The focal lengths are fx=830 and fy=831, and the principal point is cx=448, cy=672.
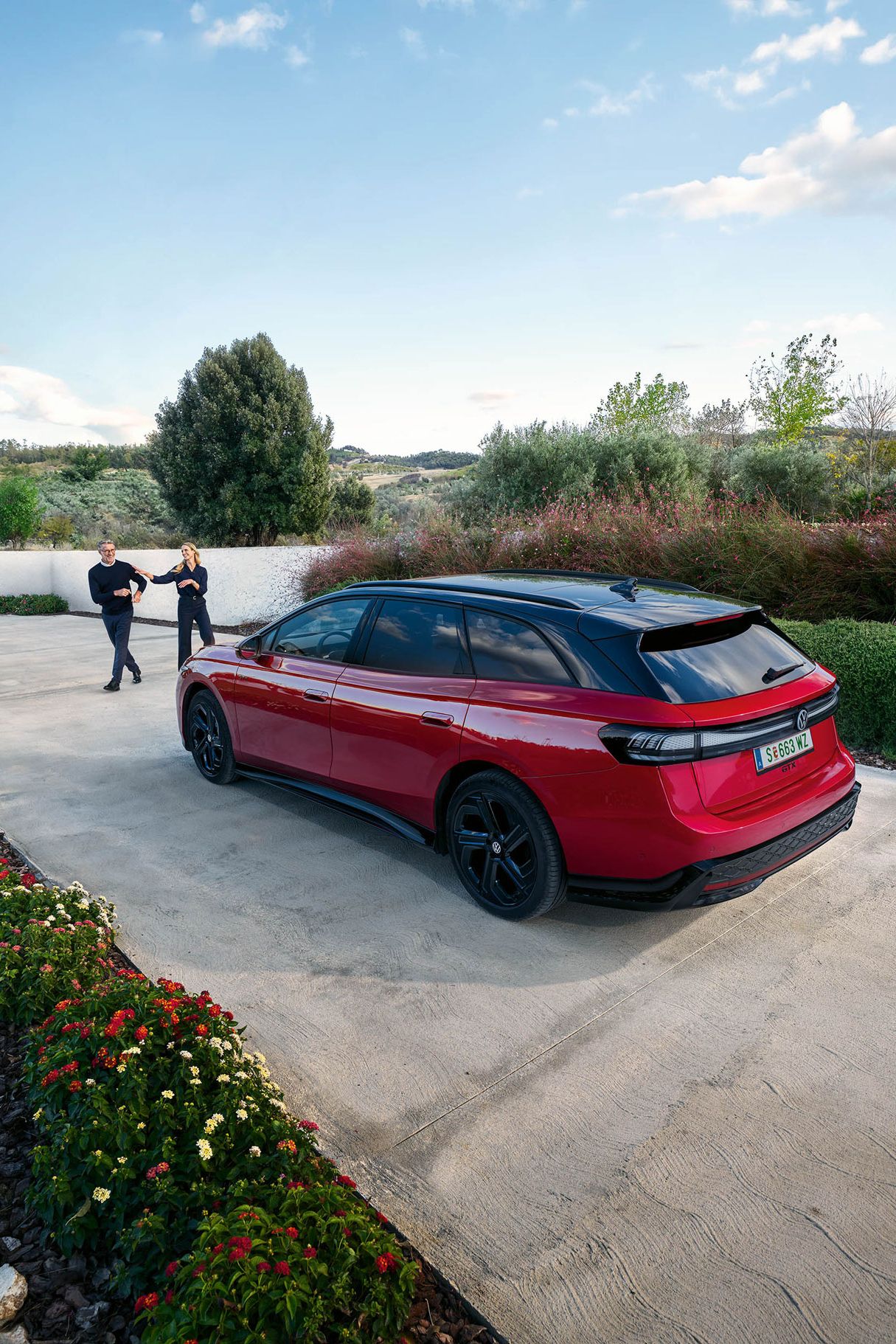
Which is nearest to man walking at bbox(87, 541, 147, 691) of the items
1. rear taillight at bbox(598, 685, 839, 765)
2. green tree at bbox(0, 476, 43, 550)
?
rear taillight at bbox(598, 685, 839, 765)

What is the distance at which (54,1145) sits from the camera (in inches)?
88.1

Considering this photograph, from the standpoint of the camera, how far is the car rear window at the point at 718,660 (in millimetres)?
3354

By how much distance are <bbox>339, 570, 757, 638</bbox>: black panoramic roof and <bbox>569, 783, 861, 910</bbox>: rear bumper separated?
99 cm

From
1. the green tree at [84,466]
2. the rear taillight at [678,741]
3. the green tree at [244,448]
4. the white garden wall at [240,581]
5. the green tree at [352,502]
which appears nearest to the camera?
the rear taillight at [678,741]

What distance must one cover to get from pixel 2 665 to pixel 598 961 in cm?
1101

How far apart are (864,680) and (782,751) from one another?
3187mm

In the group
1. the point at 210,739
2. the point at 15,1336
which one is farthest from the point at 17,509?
the point at 15,1336

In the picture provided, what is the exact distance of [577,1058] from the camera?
114 inches

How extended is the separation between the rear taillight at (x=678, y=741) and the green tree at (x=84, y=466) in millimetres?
52947

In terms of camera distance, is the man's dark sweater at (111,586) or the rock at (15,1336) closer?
the rock at (15,1336)

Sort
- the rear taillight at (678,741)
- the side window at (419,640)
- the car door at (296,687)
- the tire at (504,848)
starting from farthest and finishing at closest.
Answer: the car door at (296,687) → the side window at (419,640) → the tire at (504,848) → the rear taillight at (678,741)

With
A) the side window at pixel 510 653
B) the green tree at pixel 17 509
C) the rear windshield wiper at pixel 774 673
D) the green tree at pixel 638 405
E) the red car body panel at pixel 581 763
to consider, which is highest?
the green tree at pixel 638 405

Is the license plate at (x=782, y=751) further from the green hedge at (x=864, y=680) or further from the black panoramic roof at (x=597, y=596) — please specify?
the green hedge at (x=864, y=680)

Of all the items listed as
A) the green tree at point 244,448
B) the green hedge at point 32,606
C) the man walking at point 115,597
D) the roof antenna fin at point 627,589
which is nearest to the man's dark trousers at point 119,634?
the man walking at point 115,597
